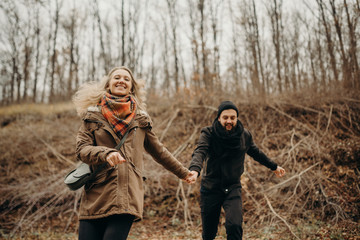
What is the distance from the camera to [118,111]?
7.61 feet

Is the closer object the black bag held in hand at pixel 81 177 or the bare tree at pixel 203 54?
the black bag held in hand at pixel 81 177

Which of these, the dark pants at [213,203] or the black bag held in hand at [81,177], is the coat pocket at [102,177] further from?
the dark pants at [213,203]

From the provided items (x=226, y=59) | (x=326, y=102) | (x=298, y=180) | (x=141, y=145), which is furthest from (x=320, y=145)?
(x=226, y=59)

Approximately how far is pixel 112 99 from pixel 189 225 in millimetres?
4847

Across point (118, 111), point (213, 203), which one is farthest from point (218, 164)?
point (118, 111)

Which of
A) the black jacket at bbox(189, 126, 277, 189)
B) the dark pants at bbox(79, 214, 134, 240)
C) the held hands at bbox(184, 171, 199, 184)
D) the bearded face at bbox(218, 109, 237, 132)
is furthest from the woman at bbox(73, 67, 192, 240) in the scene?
the bearded face at bbox(218, 109, 237, 132)

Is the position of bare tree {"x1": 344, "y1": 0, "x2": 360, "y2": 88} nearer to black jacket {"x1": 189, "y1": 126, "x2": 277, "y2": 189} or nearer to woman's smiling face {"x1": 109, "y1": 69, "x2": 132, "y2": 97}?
black jacket {"x1": 189, "y1": 126, "x2": 277, "y2": 189}

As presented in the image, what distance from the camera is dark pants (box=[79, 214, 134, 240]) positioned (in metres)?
1.89

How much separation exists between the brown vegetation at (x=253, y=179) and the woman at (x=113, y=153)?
4069 mm

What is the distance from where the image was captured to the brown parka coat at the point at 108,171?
1.96 meters

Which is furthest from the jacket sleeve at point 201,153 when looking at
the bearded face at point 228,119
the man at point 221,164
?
the bearded face at point 228,119

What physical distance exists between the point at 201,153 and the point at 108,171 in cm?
143

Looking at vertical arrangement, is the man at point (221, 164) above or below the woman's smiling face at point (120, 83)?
below

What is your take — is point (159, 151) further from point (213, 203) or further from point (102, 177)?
point (213, 203)
